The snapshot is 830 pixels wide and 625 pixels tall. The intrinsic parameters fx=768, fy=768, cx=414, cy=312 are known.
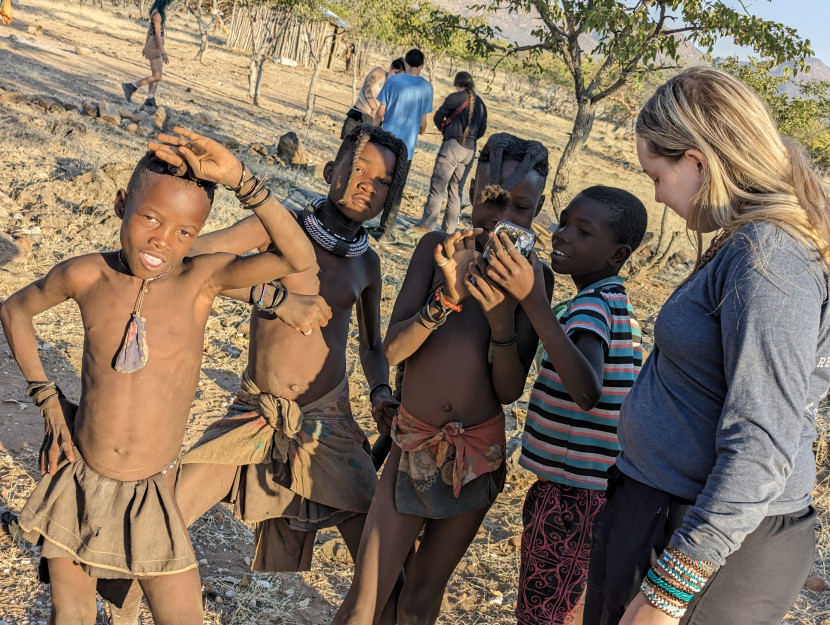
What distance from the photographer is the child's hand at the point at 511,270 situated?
209cm

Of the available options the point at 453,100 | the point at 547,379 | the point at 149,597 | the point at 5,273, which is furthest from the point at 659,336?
the point at 453,100

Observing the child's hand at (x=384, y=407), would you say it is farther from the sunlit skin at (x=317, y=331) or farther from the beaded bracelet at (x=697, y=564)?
the beaded bracelet at (x=697, y=564)

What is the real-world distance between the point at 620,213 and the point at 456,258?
59 centimetres

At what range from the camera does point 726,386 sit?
1.51 m

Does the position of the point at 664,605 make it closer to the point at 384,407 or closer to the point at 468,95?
the point at 384,407

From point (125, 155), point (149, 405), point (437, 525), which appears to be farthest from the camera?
point (125, 155)

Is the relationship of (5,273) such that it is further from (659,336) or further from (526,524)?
(659,336)

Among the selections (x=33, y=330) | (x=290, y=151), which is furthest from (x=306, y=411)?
Result: (x=290, y=151)

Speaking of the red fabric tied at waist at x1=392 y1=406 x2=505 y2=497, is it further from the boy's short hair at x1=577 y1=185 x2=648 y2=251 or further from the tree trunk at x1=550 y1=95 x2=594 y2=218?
the tree trunk at x1=550 y1=95 x2=594 y2=218

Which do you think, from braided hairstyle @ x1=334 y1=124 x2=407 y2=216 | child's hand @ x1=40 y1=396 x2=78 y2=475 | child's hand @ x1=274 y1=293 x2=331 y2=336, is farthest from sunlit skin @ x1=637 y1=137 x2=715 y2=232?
child's hand @ x1=40 y1=396 x2=78 y2=475

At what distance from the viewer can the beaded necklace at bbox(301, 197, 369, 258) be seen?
264cm

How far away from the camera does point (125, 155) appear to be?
8664 mm

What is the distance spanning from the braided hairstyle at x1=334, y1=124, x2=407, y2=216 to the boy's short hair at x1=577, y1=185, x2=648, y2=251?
0.69 m

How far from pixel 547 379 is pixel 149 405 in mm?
1169
